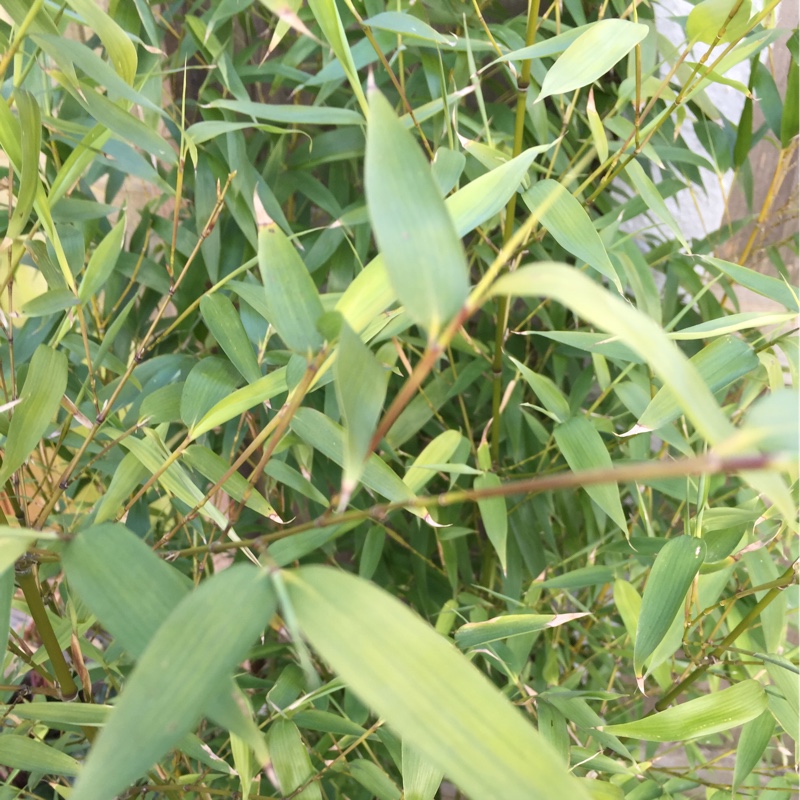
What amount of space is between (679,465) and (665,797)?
1.39ft

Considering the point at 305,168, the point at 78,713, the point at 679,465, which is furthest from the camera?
the point at 305,168

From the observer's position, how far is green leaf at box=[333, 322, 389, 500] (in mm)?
179

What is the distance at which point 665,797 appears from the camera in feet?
1.43

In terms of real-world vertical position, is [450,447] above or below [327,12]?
below

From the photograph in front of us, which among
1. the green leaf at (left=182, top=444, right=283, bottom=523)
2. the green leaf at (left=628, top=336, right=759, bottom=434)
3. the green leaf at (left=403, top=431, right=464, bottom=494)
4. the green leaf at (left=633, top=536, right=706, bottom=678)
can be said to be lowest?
the green leaf at (left=633, top=536, right=706, bottom=678)

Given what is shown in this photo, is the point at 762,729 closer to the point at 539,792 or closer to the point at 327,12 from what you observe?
the point at 539,792

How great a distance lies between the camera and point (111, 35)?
297 mm

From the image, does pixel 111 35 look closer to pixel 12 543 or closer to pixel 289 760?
pixel 12 543

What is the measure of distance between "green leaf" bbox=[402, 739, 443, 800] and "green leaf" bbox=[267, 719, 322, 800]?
66 millimetres

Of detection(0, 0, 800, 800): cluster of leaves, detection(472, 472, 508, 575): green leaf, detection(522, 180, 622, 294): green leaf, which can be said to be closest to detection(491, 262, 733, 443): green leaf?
detection(0, 0, 800, 800): cluster of leaves

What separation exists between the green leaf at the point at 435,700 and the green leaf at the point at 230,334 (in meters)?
0.24

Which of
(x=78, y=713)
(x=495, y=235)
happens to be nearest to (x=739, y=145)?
(x=495, y=235)

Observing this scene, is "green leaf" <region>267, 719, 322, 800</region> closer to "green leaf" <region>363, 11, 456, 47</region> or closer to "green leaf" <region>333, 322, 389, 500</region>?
"green leaf" <region>333, 322, 389, 500</region>

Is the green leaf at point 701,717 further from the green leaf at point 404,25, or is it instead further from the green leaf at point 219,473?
the green leaf at point 404,25
